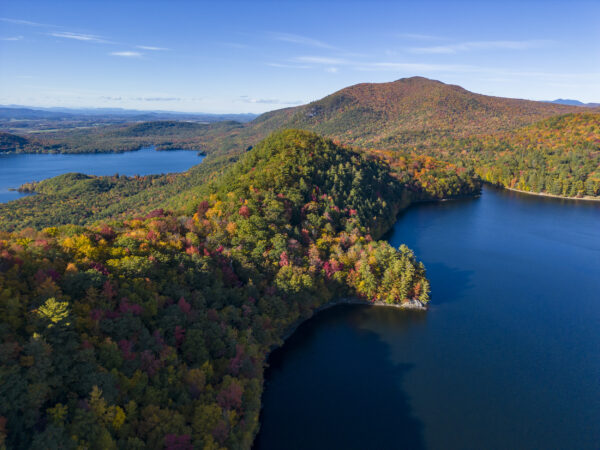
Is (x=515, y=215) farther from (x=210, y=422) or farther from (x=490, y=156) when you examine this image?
(x=210, y=422)

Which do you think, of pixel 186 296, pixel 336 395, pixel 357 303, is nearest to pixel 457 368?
pixel 336 395

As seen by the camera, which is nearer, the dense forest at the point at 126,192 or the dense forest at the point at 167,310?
the dense forest at the point at 167,310

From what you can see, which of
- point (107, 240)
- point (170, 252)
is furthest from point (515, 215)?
point (107, 240)

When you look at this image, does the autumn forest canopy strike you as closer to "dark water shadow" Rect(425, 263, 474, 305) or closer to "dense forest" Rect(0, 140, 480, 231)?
"dark water shadow" Rect(425, 263, 474, 305)

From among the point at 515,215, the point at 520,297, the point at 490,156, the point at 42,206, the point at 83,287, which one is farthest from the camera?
the point at 490,156

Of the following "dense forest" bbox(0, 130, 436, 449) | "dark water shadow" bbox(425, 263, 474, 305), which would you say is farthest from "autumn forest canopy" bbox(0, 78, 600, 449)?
"dark water shadow" bbox(425, 263, 474, 305)

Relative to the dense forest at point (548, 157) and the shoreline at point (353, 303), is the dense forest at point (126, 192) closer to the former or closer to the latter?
the dense forest at point (548, 157)

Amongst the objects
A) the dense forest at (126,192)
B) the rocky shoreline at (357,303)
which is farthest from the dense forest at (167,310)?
the dense forest at (126,192)
